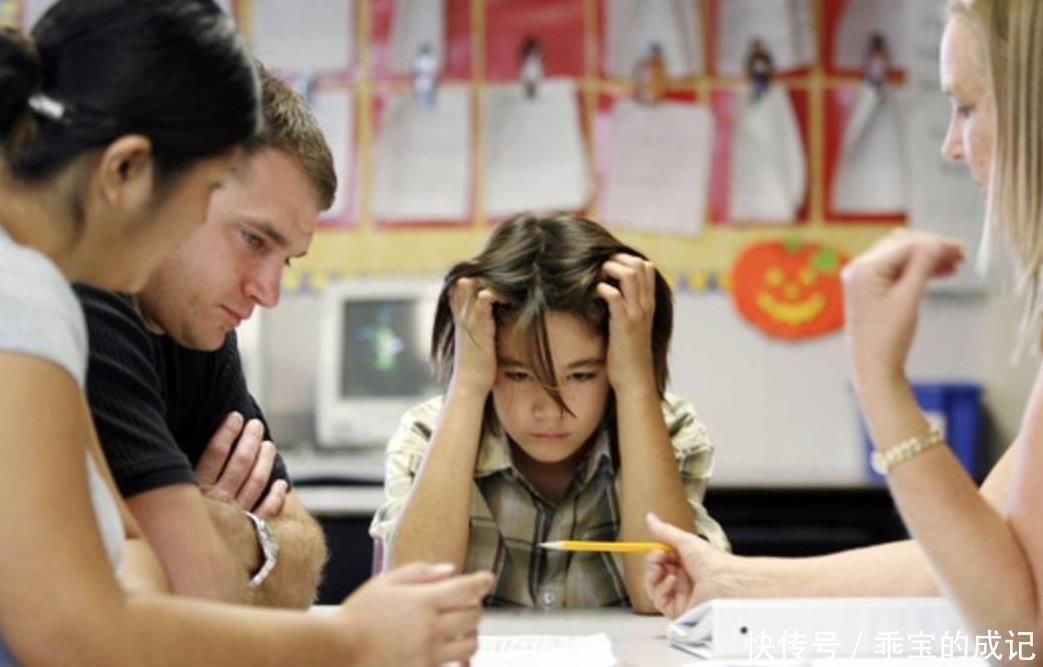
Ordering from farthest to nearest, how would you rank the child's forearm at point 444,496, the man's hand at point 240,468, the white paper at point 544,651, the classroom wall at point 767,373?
1. the classroom wall at point 767,373
2. the child's forearm at point 444,496
3. the man's hand at point 240,468
4. the white paper at point 544,651

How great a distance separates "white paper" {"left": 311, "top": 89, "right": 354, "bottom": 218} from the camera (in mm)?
3811

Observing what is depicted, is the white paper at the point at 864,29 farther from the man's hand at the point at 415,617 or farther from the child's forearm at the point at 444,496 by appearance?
the man's hand at the point at 415,617

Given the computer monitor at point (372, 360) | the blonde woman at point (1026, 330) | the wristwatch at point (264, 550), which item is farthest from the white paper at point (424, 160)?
the blonde woman at point (1026, 330)

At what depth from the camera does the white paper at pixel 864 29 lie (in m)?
A: 3.82

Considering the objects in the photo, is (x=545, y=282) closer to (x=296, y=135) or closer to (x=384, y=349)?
(x=296, y=135)

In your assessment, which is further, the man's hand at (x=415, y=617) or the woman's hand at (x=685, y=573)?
the woman's hand at (x=685, y=573)

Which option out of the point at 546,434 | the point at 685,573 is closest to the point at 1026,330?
the point at 685,573

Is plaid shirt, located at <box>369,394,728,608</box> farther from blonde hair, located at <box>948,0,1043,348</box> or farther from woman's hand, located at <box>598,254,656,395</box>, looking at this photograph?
blonde hair, located at <box>948,0,1043,348</box>

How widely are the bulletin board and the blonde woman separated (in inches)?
95.4

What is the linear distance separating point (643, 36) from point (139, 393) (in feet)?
8.51

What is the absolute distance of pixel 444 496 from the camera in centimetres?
186

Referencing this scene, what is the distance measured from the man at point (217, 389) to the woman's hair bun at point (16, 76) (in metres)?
0.36

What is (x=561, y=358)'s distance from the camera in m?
1.90

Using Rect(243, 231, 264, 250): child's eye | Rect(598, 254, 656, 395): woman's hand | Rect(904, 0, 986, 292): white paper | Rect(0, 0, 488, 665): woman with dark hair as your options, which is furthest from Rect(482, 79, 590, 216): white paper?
Rect(0, 0, 488, 665): woman with dark hair
